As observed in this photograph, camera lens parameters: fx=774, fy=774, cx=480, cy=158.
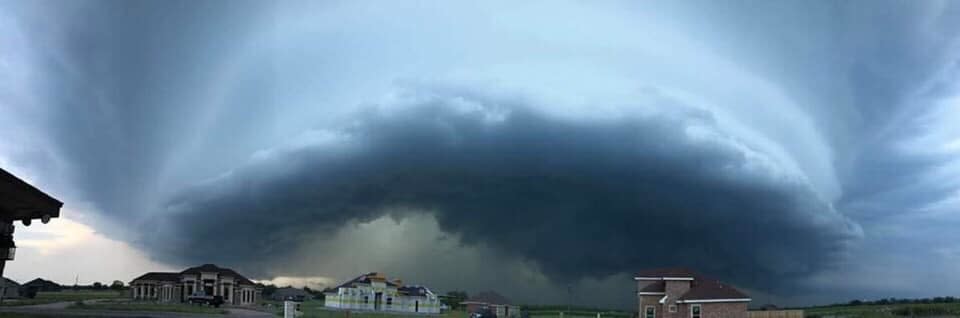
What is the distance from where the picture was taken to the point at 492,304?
11812 centimetres

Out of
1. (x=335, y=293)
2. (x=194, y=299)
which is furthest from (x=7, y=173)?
(x=335, y=293)

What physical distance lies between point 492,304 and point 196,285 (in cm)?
4274

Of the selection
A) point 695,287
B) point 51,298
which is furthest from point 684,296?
point 51,298

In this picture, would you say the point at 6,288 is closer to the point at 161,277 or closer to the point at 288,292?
the point at 161,277

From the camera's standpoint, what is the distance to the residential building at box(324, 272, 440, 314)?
333 feet

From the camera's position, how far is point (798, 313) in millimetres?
70500

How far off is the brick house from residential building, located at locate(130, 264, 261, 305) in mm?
57683

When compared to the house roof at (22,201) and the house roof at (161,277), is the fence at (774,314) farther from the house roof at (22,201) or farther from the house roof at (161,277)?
the house roof at (161,277)

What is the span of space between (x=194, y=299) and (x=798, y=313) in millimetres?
66743

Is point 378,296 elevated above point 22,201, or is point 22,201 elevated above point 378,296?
point 22,201

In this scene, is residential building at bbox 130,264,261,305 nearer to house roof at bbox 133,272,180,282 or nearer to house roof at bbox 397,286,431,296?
house roof at bbox 133,272,180,282

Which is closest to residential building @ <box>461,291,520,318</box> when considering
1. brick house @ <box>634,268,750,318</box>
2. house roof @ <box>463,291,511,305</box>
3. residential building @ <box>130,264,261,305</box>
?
house roof @ <box>463,291,511,305</box>

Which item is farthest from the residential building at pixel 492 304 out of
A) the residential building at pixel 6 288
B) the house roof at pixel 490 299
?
the residential building at pixel 6 288

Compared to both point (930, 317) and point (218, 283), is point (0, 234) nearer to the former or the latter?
point (930, 317)
